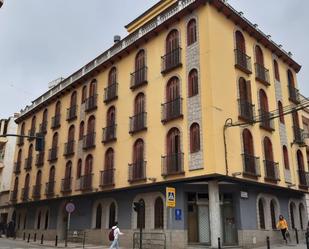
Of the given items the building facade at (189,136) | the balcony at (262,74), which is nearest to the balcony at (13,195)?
the building facade at (189,136)

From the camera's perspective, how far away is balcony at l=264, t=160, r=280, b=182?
2330 centimetres

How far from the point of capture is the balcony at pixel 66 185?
31281 millimetres

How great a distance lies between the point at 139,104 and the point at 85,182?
26.3 ft

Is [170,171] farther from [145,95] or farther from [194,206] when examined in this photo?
[145,95]

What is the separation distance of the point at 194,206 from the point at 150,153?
4.42 metres

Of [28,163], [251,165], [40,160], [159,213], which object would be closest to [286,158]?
[251,165]

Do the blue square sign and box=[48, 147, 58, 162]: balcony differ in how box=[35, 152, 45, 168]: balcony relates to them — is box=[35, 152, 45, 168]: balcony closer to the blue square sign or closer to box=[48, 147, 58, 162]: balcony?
box=[48, 147, 58, 162]: balcony

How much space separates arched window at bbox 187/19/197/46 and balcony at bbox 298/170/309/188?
1254cm

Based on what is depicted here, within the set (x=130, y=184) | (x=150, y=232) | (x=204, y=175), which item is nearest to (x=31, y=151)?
(x=130, y=184)

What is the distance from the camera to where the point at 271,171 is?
78.0 ft

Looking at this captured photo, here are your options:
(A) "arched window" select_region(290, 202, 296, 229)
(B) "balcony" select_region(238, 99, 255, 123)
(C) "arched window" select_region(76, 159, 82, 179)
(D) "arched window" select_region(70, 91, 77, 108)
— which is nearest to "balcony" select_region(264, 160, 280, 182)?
(B) "balcony" select_region(238, 99, 255, 123)

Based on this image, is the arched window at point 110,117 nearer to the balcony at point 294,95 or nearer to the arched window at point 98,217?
the arched window at point 98,217

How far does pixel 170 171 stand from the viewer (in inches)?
862

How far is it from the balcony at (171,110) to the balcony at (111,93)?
19.5 ft
